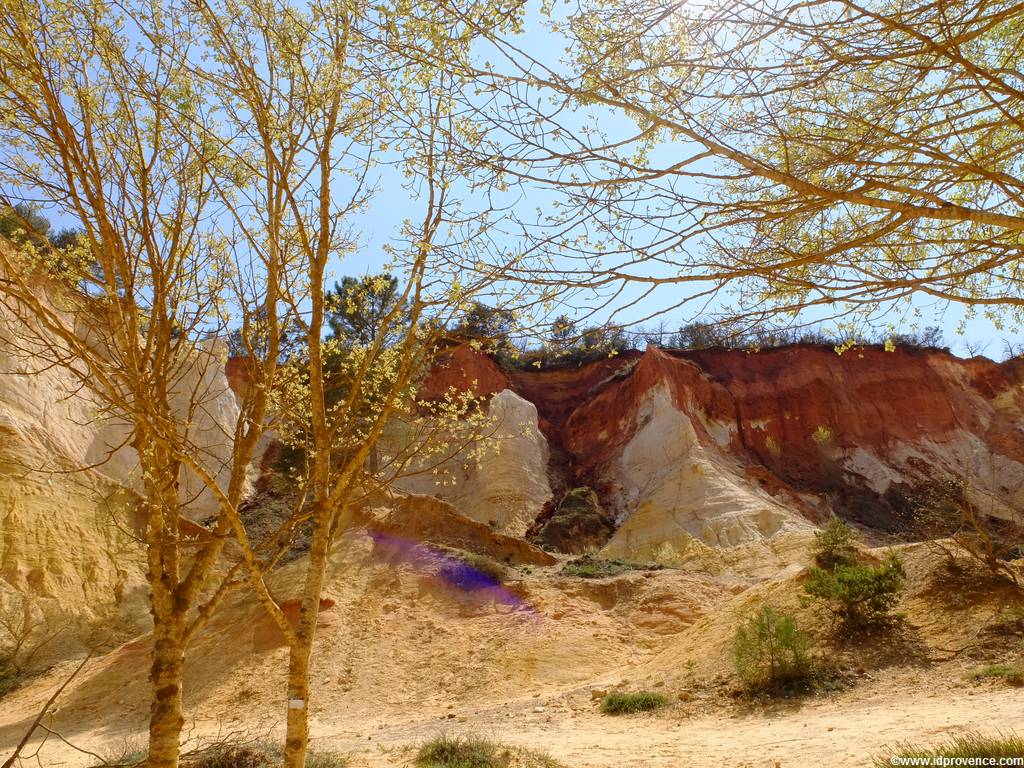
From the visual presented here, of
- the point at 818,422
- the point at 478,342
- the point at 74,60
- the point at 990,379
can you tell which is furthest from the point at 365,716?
the point at 990,379

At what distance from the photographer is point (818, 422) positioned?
39562 millimetres

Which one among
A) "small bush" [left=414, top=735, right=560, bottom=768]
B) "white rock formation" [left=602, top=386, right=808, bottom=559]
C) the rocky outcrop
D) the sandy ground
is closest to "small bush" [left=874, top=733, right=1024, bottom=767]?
the sandy ground

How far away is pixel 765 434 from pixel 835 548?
25843 mm

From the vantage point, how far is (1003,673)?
29.7 feet

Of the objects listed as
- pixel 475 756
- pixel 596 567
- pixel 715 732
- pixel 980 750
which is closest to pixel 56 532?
pixel 596 567

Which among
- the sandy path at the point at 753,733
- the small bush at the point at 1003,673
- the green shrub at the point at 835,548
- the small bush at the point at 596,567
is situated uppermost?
the green shrub at the point at 835,548

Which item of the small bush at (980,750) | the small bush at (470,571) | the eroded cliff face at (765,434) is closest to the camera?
the small bush at (980,750)

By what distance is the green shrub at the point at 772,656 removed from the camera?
10828 mm

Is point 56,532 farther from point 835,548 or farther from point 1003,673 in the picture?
point 1003,673

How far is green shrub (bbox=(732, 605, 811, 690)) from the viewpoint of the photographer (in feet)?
35.5

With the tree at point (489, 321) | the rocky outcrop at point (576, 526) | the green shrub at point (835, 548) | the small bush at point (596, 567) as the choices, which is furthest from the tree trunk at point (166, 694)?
the rocky outcrop at point (576, 526)

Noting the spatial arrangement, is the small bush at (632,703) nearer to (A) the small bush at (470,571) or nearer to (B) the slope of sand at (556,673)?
(B) the slope of sand at (556,673)

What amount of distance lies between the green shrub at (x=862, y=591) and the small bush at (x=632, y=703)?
147 inches

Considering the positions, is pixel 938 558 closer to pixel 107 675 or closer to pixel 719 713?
pixel 719 713
